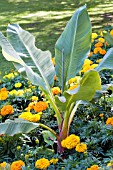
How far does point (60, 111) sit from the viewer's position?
2.52 meters

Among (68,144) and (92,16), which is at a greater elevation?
(68,144)

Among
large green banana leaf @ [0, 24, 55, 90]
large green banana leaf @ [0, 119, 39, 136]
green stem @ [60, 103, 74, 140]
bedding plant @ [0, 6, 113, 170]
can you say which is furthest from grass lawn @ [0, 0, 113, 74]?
large green banana leaf @ [0, 119, 39, 136]

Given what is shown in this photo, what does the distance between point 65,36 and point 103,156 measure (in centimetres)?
90

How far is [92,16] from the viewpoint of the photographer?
24.5 ft

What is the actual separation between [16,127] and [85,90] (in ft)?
1.57

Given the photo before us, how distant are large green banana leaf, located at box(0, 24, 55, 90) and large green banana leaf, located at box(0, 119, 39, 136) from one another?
0.26 metres

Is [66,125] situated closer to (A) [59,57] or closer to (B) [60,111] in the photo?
(B) [60,111]

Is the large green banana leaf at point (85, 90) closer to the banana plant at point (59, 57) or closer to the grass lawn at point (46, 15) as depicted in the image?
the banana plant at point (59, 57)

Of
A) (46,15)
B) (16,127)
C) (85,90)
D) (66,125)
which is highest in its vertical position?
(85,90)

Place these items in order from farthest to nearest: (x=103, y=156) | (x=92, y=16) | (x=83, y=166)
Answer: (x=92, y=16) → (x=103, y=156) → (x=83, y=166)

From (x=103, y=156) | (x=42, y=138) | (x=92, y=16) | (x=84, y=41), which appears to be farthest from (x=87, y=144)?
(x=92, y=16)

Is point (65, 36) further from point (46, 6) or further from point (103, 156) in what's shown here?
point (46, 6)

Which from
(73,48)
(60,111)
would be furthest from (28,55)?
(60,111)

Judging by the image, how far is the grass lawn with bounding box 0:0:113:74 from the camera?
655cm
